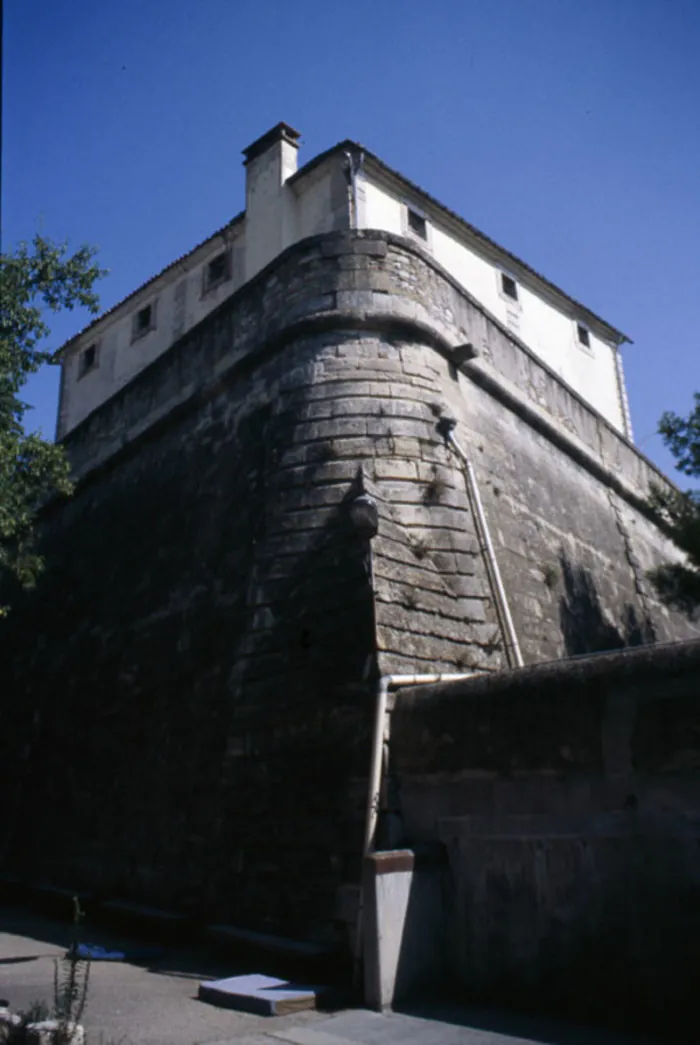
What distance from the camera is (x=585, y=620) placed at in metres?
9.95

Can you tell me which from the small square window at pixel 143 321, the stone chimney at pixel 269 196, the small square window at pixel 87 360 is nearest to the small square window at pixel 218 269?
the stone chimney at pixel 269 196

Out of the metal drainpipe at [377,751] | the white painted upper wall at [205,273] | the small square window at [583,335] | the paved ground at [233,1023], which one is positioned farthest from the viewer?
the small square window at [583,335]

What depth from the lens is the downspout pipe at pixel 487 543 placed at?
7.22 meters

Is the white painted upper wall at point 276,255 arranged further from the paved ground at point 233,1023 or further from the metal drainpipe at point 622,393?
the paved ground at point 233,1023

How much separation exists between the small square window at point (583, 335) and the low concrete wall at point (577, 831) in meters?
14.2

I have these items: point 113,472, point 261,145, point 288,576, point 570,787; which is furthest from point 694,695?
point 261,145

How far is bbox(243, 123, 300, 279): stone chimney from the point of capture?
44.7 ft

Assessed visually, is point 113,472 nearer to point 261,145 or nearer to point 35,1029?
point 261,145

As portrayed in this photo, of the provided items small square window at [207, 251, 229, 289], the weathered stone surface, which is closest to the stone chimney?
small square window at [207, 251, 229, 289]

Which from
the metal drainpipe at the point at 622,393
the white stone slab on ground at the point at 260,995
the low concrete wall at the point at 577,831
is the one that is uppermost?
the metal drainpipe at the point at 622,393

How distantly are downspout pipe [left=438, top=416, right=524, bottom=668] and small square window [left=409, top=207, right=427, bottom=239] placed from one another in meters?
6.87

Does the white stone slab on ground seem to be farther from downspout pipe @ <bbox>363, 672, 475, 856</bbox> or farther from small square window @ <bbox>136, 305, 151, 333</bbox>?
small square window @ <bbox>136, 305, 151, 333</bbox>

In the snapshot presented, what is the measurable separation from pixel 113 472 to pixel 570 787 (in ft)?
29.3

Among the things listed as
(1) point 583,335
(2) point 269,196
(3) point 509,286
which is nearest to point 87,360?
(2) point 269,196
